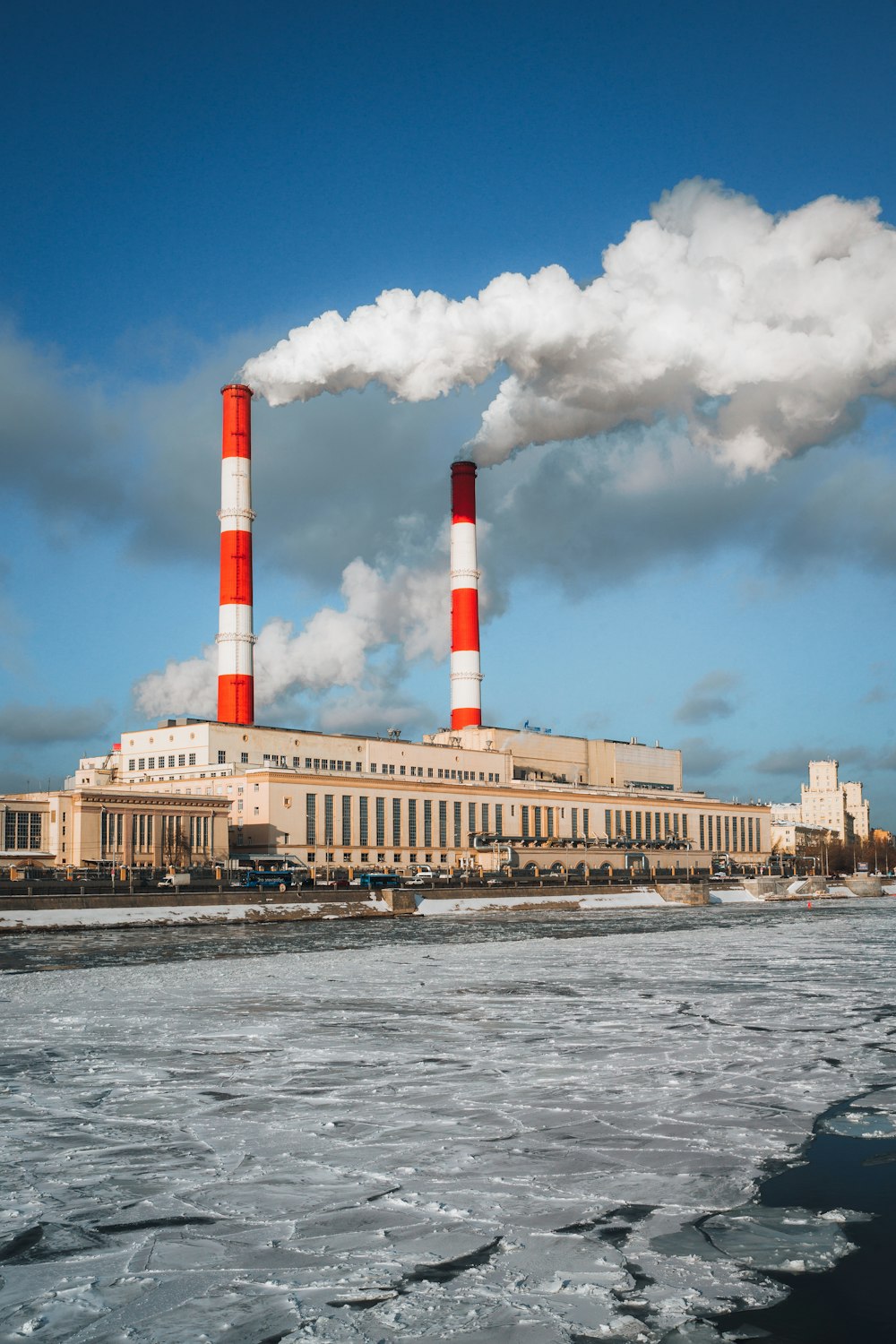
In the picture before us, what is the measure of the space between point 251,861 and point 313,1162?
76.7 m

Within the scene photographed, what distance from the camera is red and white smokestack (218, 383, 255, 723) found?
271 ft

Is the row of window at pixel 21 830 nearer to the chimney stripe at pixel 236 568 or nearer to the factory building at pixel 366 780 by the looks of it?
the factory building at pixel 366 780

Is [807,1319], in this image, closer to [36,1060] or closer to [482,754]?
A: [36,1060]

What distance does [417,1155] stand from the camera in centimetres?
1018

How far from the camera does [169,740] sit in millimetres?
93125

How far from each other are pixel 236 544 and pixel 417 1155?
249 ft

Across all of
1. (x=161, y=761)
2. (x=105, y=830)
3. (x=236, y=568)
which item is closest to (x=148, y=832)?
(x=105, y=830)

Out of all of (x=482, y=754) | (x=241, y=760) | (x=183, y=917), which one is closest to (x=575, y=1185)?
(x=183, y=917)

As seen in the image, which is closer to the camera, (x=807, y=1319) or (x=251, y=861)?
(x=807, y=1319)

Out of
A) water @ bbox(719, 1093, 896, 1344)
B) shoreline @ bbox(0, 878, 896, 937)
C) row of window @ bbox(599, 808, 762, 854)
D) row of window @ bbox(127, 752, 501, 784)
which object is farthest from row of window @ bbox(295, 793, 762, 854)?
water @ bbox(719, 1093, 896, 1344)

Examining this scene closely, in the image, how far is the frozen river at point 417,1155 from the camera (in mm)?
6938

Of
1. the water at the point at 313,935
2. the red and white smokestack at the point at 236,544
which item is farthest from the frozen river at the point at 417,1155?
the red and white smokestack at the point at 236,544

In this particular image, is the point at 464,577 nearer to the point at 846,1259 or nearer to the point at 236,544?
the point at 236,544

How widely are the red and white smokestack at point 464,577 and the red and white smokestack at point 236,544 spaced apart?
18954mm
